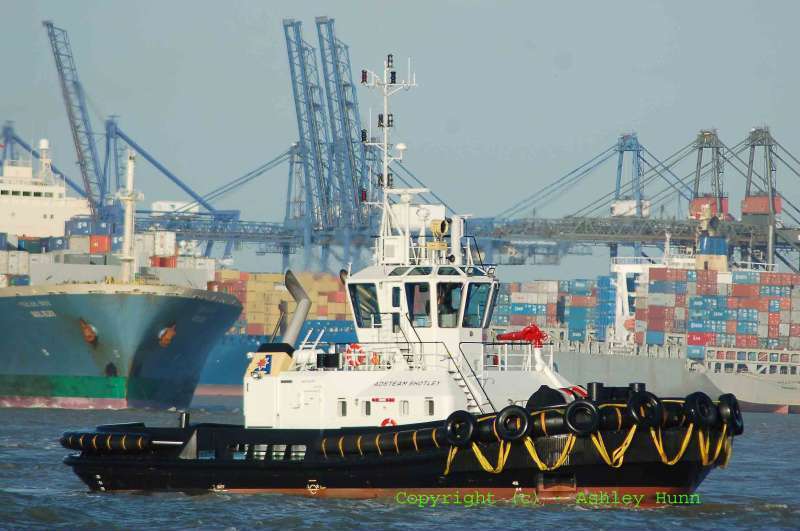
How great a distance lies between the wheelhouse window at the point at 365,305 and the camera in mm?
26547

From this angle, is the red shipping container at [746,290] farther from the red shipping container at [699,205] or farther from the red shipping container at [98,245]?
the red shipping container at [98,245]

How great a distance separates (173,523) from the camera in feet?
76.1

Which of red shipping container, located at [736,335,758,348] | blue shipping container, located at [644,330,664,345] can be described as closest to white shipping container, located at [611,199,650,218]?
blue shipping container, located at [644,330,664,345]

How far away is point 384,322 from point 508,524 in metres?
5.25

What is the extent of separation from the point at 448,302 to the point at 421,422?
2.72 meters

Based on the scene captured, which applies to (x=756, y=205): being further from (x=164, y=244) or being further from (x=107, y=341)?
(x=107, y=341)

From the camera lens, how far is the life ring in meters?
25.8

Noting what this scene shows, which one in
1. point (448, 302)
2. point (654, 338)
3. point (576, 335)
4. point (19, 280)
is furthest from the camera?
point (576, 335)

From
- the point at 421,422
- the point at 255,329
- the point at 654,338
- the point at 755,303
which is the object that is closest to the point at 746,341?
the point at 755,303

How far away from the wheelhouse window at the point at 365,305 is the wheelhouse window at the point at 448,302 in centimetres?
113

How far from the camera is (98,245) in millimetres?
81250


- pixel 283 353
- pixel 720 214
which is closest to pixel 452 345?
pixel 283 353

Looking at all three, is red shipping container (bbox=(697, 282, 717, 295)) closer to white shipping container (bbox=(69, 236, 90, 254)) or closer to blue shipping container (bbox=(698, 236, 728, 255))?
blue shipping container (bbox=(698, 236, 728, 255))

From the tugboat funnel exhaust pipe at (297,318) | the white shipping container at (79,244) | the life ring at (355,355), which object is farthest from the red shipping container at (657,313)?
the life ring at (355,355)
